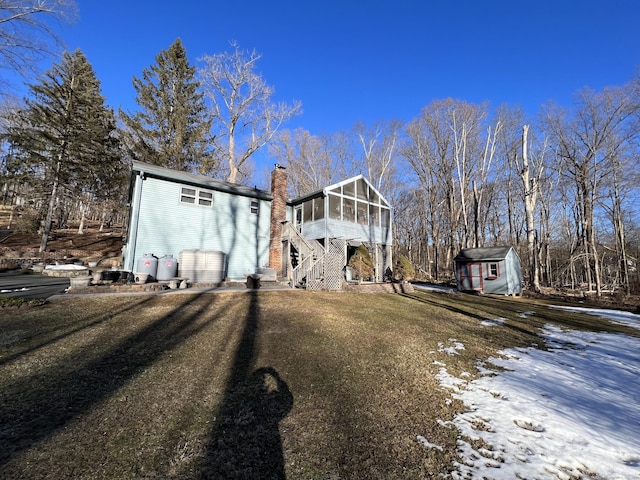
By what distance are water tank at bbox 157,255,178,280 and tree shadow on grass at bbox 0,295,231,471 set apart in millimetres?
5952

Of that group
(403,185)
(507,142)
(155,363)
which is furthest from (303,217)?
(507,142)

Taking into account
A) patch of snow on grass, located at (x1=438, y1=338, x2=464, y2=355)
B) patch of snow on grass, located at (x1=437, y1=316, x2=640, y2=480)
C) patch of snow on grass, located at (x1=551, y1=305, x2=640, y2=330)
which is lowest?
patch of snow on grass, located at (x1=437, y1=316, x2=640, y2=480)

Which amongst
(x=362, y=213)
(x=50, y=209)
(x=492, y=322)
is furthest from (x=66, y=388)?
(x=50, y=209)

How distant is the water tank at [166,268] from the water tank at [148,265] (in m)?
0.15

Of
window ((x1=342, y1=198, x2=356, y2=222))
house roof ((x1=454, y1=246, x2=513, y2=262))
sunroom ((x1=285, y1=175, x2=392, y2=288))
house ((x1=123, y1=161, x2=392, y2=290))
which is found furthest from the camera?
house roof ((x1=454, y1=246, x2=513, y2=262))

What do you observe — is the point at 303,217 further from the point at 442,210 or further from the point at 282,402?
the point at 442,210

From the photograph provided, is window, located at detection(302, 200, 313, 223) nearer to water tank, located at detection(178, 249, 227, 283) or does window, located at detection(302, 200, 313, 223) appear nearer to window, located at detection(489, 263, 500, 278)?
water tank, located at detection(178, 249, 227, 283)

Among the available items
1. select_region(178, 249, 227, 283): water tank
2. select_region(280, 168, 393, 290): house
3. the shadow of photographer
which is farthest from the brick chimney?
the shadow of photographer

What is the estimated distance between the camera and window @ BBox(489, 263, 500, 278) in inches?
690

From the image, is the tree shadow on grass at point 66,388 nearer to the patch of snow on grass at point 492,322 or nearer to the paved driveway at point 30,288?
the paved driveway at point 30,288

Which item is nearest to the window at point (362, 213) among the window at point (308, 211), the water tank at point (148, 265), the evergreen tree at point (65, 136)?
the window at point (308, 211)

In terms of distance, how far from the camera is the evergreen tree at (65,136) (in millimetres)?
20219

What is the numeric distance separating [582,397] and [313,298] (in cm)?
654

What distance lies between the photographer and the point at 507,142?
2677 centimetres
